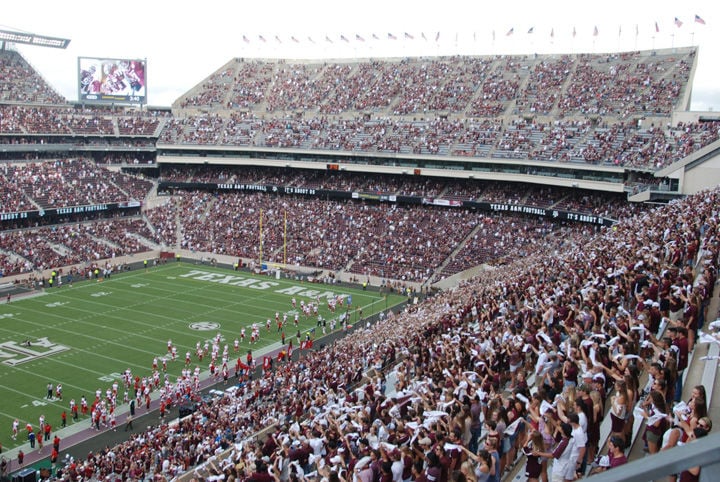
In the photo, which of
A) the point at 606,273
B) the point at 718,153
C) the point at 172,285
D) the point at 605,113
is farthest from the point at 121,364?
the point at 605,113

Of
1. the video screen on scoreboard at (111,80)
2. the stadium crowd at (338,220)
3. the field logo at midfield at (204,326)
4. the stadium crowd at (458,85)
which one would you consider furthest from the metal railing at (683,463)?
the video screen on scoreboard at (111,80)

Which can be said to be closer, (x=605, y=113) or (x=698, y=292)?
(x=698, y=292)

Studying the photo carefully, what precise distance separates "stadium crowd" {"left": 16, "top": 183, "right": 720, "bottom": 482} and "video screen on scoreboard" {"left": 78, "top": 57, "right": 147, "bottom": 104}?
47.4 meters

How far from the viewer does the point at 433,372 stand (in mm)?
13000

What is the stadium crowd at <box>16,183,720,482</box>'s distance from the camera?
23.6 ft

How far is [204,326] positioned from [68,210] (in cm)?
2227

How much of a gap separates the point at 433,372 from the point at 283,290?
92.5ft

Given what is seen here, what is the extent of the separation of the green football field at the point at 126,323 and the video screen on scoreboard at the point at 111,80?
23222 mm

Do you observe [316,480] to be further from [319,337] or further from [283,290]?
[283,290]

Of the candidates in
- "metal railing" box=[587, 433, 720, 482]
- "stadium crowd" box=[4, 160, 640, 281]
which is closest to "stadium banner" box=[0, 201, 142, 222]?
"stadium crowd" box=[4, 160, 640, 281]

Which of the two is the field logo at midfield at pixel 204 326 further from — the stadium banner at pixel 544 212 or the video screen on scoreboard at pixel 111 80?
the video screen on scoreboard at pixel 111 80

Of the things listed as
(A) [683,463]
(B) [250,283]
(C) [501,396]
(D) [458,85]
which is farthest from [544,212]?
(A) [683,463]

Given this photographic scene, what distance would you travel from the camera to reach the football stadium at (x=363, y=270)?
8766mm

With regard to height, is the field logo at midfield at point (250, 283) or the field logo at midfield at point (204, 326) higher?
the field logo at midfield at point (250, 283)
